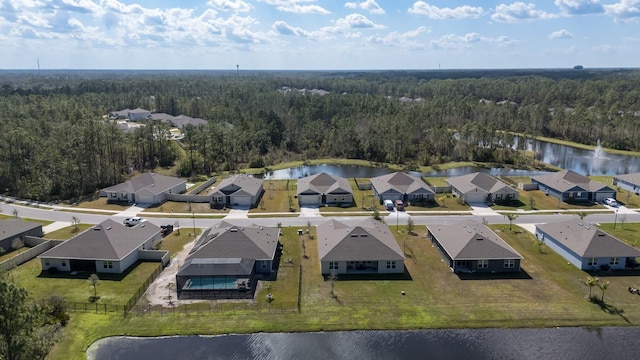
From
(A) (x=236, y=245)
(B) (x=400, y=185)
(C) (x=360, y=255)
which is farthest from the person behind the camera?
(B) (x=400, y=185)

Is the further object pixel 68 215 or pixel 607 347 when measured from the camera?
pixel 68 215

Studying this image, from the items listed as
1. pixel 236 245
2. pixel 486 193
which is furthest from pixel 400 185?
pixel 236 245

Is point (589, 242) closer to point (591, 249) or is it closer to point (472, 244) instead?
point (591, 249)

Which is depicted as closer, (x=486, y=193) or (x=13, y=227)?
(x=13, y=227)

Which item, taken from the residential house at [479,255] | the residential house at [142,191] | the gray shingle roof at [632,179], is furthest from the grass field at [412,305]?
the gray shingle roof at [632,179]

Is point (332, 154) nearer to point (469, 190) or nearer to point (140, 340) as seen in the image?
point (469, 190)

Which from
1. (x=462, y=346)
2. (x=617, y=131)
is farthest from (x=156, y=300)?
(x=617, y=131)

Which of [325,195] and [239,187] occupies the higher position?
[239,187]
